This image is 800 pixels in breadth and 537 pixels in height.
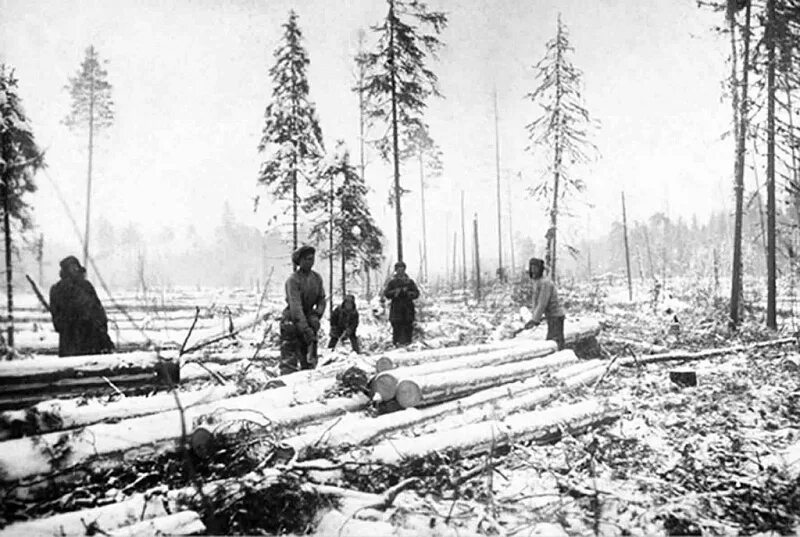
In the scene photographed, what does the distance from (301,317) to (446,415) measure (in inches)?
101

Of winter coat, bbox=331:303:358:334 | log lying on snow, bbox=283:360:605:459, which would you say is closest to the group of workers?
log lying on snow, bbox=283:360:605:459

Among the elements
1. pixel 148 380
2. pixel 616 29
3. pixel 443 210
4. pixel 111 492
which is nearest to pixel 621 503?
pixel 111 492

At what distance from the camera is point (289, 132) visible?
17.2 m

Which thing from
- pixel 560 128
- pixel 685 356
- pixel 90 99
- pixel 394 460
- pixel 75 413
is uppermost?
pixel 560 128

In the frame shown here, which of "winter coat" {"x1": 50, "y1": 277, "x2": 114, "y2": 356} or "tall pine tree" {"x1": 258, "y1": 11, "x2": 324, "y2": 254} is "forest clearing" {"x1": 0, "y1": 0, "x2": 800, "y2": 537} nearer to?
"winter coat" {"x1": 50, "y1": 277, "x2": 114, "y2": 356}

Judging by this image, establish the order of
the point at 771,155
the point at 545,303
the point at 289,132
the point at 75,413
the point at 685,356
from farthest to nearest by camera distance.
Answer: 1. the point at 289,132
2. the point at 771,155
3. the point at 685,356
4. the point at 545,303
5. the point at 75,413

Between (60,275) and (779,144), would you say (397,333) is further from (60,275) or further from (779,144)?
(779,144)

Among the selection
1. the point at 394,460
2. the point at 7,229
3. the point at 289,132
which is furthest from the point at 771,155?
the point at 7,229

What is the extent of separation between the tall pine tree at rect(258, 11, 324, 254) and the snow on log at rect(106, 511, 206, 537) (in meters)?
14.6

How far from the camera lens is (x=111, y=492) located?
3180mm

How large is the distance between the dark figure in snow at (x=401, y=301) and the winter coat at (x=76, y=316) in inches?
196

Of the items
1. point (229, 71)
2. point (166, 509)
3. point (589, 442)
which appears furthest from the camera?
point (229, 71)

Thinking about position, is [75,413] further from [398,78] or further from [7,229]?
[398,78]

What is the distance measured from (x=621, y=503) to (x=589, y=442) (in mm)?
1214
